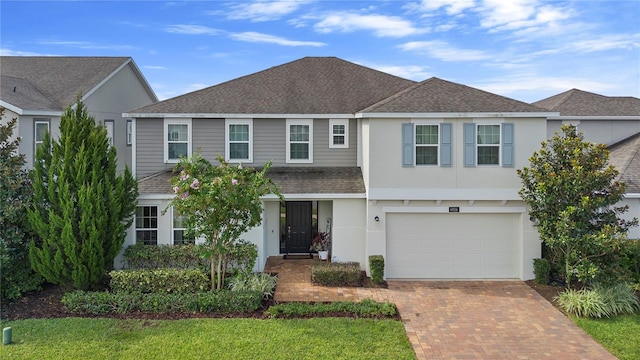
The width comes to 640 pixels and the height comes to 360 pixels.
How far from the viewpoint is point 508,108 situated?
13828mm

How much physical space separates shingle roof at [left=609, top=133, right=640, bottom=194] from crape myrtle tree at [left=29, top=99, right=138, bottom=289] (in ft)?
54.1

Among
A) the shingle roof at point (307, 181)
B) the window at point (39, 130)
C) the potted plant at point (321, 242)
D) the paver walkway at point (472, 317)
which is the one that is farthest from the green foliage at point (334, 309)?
the window at point (39, 130)

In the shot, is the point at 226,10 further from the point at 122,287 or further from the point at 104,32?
the point at 122,287

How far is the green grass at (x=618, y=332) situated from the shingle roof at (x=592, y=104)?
1212 centimetres

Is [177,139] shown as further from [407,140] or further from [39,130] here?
[407,140]

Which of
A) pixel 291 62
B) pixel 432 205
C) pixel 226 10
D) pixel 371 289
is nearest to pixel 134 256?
pixel 371 289

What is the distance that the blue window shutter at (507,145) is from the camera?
45.3 ft

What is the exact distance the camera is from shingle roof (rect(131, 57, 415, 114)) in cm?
1656

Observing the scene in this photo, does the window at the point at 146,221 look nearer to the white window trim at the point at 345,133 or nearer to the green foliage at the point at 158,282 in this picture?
the green foliage at the point at 158,282

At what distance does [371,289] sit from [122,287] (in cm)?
696

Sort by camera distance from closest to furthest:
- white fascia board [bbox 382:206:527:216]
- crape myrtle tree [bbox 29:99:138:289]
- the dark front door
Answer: crape myrtle tree [bbox 29:99:138:289] < white fascia board [bbox 382:206:527:216] < the dark front door

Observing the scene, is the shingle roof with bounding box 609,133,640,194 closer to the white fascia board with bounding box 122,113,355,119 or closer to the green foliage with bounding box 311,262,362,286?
the green foliage with bounding box 311,262,362,286

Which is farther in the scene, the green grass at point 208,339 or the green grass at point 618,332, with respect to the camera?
the green grass at point 618,332

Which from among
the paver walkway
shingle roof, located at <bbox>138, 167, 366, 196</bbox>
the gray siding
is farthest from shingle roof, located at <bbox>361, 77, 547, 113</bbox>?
the gray siding
